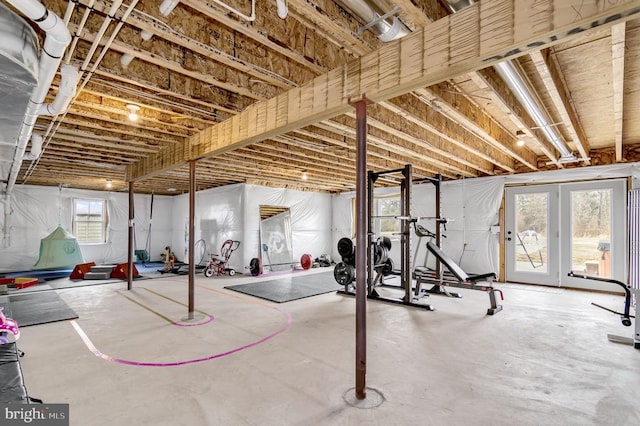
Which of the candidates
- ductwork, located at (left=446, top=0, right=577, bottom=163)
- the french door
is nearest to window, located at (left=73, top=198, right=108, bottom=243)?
ductwork, located at (left=446, top=0, right=577, bottom=163)

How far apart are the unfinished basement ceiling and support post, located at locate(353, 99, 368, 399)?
1.96 ft

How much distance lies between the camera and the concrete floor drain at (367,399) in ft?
7.51

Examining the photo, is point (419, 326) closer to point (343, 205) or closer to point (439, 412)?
point (439, 412)

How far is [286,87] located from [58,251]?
349 inches

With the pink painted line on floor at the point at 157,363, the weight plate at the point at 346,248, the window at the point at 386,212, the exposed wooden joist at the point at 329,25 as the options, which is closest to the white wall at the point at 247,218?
the window at the point at 386,212

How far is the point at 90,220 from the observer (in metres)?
10.2

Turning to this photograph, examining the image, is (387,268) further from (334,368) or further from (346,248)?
(334,368)

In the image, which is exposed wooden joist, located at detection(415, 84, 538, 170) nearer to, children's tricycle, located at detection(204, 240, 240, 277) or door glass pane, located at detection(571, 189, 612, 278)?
door glass pane, located at detection(571, 189, 612, 278)

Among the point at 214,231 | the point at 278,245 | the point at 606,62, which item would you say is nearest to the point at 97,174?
the point at 214,231

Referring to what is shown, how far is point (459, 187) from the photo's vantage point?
796 centimetres

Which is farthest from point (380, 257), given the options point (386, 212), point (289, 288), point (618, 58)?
point (618, 58)

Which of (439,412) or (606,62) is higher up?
(606,62)

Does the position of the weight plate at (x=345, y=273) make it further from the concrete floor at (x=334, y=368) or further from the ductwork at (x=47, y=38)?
the ductwork at (x=47, y=38)

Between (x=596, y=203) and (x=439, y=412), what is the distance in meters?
→ 6.21
